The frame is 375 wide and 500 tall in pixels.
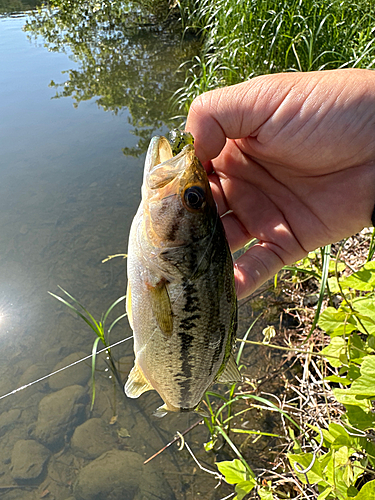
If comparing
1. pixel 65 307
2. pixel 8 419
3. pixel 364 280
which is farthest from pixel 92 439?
pixel 364 280

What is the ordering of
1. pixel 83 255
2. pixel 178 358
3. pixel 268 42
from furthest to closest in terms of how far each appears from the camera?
1. pixel 268 42
2. pixel 83 255
3. pixel 178 358

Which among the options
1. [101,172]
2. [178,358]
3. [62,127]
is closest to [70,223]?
[101,172]

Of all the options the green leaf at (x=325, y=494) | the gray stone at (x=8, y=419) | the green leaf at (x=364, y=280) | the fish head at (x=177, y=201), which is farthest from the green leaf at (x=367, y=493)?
the gray stone at (x=8, y=419)

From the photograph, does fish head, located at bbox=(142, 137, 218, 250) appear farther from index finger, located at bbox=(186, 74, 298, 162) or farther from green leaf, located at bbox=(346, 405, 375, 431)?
green leaf, located at bbox=(346, 405, 375, 431)

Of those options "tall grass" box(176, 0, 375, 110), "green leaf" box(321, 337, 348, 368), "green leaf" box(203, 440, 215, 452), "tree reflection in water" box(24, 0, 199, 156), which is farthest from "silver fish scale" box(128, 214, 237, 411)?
"tree reflection in water" box(24, 0, 199, 156)

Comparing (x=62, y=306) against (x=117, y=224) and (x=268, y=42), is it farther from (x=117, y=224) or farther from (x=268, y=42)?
(x=268, y=42)

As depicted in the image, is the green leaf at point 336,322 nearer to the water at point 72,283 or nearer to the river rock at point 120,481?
the water at point 72,283
